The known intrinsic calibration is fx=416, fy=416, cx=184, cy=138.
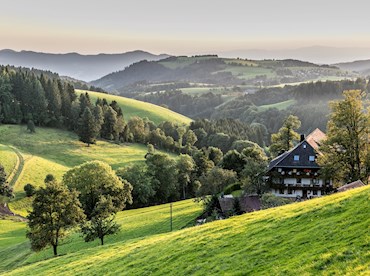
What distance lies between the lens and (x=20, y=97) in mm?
152500

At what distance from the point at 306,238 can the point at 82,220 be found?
134 ft

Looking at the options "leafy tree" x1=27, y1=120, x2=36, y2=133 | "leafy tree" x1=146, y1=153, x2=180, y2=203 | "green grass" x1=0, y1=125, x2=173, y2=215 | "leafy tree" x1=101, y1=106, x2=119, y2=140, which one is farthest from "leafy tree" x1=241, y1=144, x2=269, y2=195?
"leafy tree" x1=101, y1=106, x2=119, y2=140

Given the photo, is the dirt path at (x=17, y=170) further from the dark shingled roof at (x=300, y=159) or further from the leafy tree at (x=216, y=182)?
the dark shingled roof at (x=300, y=159)

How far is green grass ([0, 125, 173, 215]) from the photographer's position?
A: 348 ft

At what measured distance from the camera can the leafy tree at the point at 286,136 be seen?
277 ft

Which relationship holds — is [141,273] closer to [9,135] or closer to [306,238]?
[306,238]

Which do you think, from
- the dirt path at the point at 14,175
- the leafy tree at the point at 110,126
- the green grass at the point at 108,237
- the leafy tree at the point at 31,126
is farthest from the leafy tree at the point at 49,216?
the leafy tree at the point at 110,126

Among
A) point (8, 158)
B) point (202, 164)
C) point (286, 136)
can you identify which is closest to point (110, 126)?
A: point (202, 164)

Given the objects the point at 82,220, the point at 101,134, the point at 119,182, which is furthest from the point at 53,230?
the point at 101,134

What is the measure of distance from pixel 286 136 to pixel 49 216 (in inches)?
2125

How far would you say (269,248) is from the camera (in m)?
23.6

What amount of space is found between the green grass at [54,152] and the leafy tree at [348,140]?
6928 centimetres

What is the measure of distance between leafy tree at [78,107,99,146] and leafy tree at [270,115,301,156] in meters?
69.6

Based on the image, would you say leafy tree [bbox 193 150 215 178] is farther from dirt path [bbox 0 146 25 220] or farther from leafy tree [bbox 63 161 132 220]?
dirt path [bbox 0 146 25 220]
